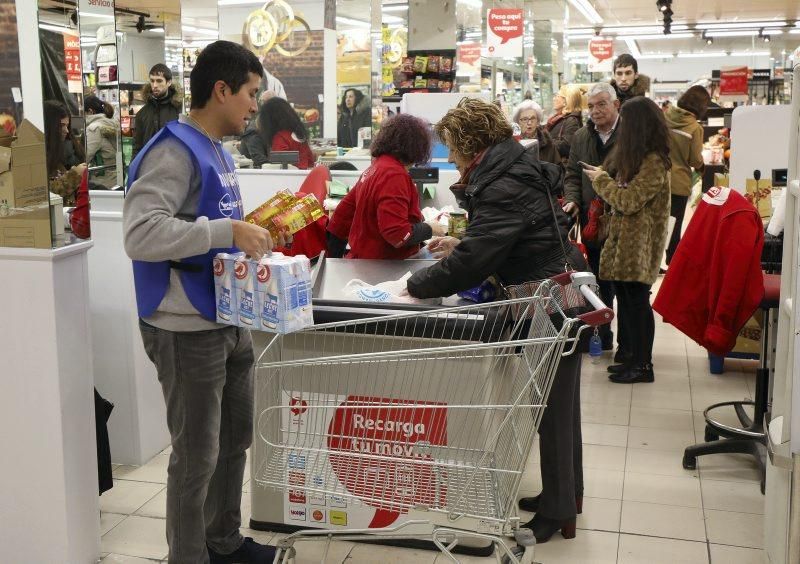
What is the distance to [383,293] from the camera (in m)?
3.14

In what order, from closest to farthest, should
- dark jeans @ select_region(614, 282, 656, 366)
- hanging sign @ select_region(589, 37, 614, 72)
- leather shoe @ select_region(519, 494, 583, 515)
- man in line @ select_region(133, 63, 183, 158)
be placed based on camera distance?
leather shoe @ select_region(519, 494, 583, 515)
dark jeans @ select_region(614, 282, 656, 366)
man in line @ select_region(133, 63, 183, 158)
hanging sign @ select_region(589, 37, 614, 72)

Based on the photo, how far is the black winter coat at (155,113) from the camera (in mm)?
6922

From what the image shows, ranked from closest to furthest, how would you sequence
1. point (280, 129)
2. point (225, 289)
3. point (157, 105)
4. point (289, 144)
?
point (225, 289)
point (157, 105)
point (289, 144)
point (280, 129)

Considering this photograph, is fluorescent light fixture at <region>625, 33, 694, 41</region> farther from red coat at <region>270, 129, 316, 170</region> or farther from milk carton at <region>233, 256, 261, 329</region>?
milk carton at <region>233, 256, 261, 329</region>

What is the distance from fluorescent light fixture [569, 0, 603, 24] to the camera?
61.4 ft

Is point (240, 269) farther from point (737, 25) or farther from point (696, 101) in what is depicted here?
point (737, 25)

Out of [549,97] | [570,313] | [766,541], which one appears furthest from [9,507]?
[549,97]

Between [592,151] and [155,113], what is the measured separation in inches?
136

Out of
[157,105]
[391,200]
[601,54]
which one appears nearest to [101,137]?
[157,105]

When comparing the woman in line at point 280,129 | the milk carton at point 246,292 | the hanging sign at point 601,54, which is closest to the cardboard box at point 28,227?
the milk carton at point 246,292

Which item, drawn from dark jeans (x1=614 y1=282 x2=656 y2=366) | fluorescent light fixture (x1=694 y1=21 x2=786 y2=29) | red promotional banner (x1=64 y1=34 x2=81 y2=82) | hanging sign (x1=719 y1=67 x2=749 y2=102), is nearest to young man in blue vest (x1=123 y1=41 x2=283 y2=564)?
red promotional banner (x1=64 y1=34 x2=81 y2=82)

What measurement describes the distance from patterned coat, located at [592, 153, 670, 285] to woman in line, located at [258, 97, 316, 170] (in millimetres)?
3074

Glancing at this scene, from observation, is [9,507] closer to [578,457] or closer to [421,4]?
[578,457]

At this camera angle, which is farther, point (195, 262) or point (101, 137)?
point (101, 137)
